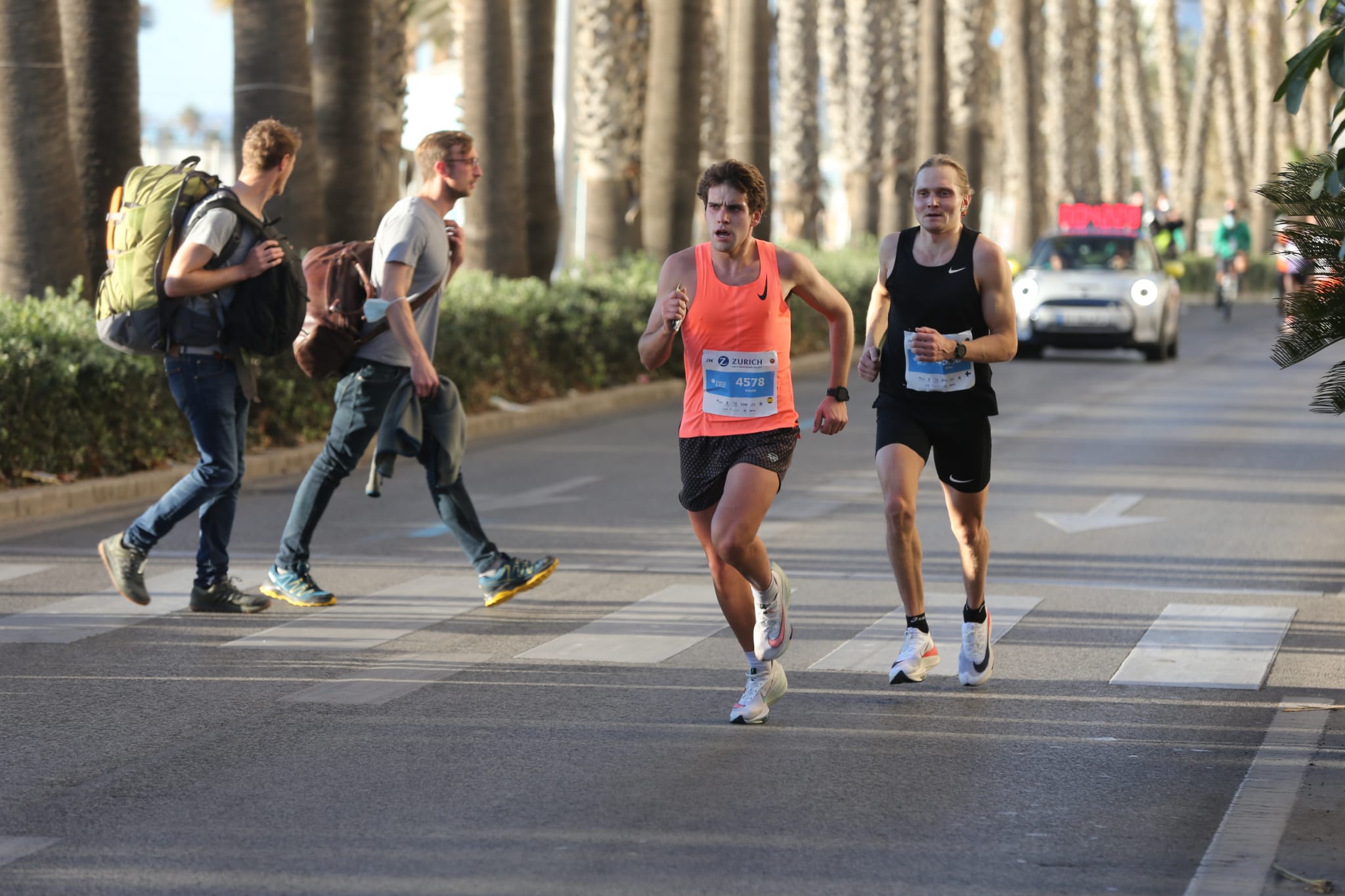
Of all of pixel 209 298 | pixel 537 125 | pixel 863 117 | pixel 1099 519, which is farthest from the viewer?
pixel 863 117

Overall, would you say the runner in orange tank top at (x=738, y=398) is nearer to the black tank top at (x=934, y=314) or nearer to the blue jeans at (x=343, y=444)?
the black tank top at (x=934, y=314)

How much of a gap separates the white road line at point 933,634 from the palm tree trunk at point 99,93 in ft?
25.0

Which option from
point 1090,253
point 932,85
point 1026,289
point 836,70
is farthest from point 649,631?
point 836,70

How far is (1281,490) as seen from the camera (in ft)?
46.2

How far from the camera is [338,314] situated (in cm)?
915

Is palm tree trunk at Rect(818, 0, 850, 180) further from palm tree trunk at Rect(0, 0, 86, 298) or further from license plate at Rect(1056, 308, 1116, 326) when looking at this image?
palm tree trunk at Rect(0, 0, 86, 298)

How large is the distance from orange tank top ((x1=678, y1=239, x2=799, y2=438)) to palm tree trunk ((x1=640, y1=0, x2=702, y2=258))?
16624mm

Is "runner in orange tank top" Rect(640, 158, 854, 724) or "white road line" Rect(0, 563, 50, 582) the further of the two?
"white road line" Rect(0, 563, 50, 582)

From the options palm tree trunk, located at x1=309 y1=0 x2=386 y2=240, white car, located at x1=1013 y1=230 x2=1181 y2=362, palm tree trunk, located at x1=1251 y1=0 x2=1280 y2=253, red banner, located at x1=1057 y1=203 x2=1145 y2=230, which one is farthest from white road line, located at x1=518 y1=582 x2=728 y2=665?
palm tree trunk, located at x1=1251 y1=0 x2=1280 y2=253

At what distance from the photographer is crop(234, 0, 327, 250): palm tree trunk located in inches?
619

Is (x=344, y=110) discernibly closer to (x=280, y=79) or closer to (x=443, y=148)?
(x=280, y=79)

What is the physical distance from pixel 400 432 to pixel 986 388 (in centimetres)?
284

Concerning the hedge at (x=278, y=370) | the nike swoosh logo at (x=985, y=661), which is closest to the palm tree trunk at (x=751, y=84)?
the hedge at (x=278, y=370)

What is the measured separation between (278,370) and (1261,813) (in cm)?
1044
